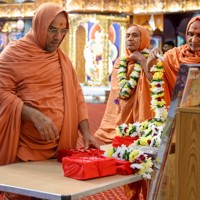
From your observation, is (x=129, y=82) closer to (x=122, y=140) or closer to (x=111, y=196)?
(x=111, y=196)

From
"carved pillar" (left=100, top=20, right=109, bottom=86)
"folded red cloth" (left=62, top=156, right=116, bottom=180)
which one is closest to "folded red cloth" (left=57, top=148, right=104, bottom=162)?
"folded red cloth" (left=62, top=156, right=116, bottom=180)

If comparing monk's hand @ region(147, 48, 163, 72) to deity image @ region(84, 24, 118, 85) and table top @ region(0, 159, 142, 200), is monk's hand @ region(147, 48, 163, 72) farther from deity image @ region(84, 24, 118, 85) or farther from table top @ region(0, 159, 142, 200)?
deity image @ region(84, 24, 118, 85)

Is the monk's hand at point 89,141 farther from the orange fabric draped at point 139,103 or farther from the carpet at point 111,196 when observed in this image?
the carpet at point 111,196

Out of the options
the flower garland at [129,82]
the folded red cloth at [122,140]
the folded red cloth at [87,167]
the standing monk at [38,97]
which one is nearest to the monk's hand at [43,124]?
the standing monk at [38,97]

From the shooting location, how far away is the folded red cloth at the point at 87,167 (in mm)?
2734

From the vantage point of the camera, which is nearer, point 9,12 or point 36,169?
point 36,169

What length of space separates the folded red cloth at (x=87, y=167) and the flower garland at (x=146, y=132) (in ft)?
0.60

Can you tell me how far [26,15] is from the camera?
747 inches

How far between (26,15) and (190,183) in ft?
56.9

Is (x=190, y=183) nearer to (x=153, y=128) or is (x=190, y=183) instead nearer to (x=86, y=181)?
(x=86, y=181)

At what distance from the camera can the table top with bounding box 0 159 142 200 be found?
2477 millimetres

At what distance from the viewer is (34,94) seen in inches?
128

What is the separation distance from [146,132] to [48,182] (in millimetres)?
1136

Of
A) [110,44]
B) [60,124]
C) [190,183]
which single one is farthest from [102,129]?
[110,44]
